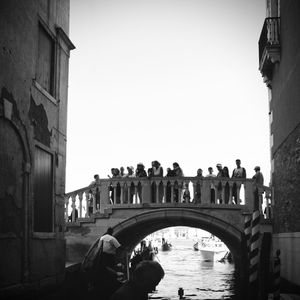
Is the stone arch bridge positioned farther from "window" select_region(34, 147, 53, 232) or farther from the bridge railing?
"window" select_region(34, 147, 53, 232)

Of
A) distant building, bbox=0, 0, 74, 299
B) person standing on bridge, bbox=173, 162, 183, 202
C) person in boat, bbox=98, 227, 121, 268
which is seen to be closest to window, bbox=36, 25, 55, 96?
distant building, bbox=0, 0, 74, 299

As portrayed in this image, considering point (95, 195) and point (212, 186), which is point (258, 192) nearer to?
point (212, 186)

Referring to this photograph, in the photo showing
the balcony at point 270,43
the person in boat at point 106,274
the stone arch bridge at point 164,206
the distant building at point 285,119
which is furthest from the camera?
the stone arch bridge at point 164,206

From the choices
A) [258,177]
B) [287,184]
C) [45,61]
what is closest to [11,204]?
[45,61]

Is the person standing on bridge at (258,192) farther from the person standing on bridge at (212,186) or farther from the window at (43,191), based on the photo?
the window at (43,191)

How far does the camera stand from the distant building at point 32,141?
861cm

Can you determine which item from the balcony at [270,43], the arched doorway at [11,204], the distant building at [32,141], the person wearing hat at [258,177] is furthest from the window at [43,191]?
the person wearing hat at [258,177]

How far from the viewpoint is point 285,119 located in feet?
40.9

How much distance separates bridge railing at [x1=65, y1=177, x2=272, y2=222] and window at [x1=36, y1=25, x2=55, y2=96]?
5.22m

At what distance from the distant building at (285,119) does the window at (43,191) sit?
15.8 ft

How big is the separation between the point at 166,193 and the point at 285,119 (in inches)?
189

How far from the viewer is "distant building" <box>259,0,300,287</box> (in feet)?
36.5

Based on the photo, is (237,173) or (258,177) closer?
(237,173)

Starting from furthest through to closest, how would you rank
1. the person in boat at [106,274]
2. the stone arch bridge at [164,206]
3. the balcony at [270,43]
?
the stone arch bridge at [164,206], the balcony at [270,43], the person in boat at [106,274]
